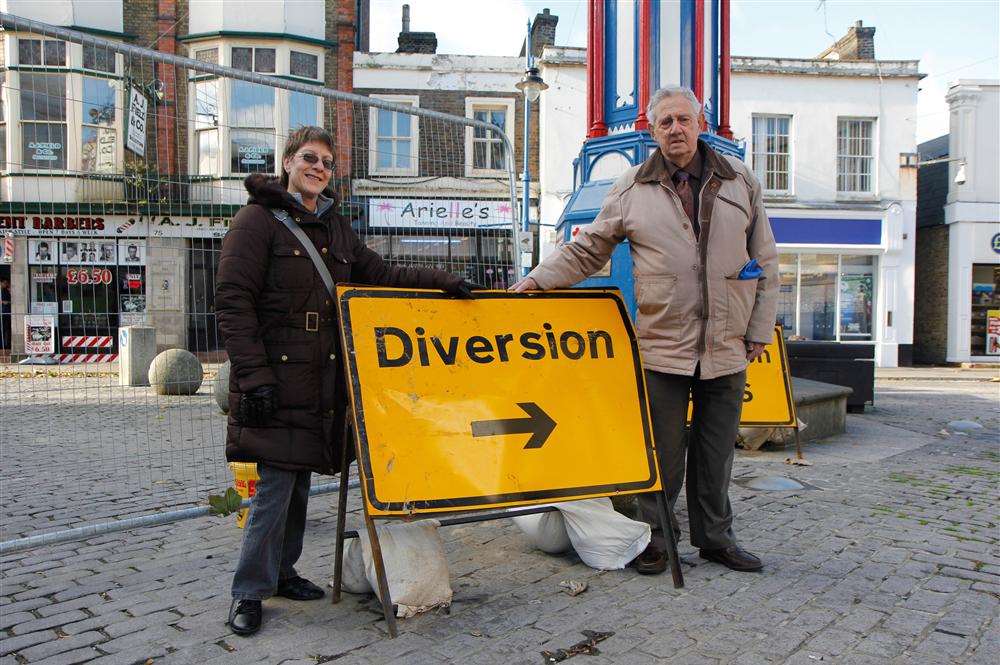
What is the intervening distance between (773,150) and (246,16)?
14.3 metres

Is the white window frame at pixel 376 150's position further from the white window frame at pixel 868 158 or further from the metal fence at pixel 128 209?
the white window frame at pixel 868 158

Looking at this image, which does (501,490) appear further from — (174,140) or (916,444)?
(916,444)

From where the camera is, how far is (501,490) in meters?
3.19

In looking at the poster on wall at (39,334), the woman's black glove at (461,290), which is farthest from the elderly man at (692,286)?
the poster on wall at (39,334)

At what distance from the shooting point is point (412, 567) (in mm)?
3127

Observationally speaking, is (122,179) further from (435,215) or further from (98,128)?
(435,215)

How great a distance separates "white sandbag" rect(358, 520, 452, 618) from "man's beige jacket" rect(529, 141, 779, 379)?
4.23 feet

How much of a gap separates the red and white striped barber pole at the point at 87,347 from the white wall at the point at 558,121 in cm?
1560

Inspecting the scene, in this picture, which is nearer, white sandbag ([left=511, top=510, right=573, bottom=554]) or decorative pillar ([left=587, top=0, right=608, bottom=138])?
white sandbag ([left=511, top=510, right=573, bottom=554])

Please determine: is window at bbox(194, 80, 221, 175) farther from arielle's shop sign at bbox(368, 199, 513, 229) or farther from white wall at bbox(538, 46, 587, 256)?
white wall at bbox(538, 46, 587, 256)

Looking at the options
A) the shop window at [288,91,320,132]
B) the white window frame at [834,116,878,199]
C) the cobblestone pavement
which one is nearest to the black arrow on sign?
the cobblestone pavement

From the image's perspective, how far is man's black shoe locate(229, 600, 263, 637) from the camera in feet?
9.73

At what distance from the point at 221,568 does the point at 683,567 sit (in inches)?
90.3

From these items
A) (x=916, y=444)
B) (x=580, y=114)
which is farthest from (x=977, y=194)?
(x=916, y=444)
